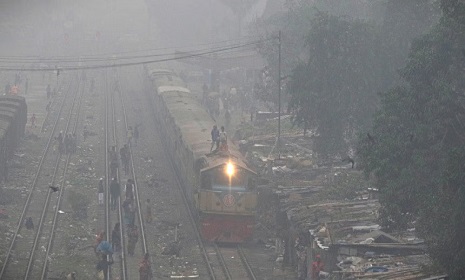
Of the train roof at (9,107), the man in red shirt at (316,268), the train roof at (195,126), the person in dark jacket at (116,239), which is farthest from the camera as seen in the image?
the train roof at (9,107)

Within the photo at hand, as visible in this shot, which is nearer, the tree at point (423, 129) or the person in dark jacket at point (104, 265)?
the tree at point (423, 129)

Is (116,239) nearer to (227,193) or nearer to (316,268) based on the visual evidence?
(227,193)

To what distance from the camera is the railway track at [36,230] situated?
25328mm

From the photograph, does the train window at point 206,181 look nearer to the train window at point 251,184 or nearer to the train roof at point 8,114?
the train window at point 251,184

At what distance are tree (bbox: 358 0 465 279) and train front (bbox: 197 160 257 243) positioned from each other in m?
4.85

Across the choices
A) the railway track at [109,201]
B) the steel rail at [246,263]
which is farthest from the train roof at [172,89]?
the steel rail at [246,263]

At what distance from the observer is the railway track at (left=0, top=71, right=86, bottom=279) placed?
83.1ft

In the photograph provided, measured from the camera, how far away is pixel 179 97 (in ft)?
148

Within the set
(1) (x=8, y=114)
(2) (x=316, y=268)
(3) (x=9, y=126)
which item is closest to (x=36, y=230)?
(3) (x=9, y=126)

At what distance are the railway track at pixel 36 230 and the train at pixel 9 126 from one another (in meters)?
1.27

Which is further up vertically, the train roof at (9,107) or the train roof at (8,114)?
the train roof at (9,107)

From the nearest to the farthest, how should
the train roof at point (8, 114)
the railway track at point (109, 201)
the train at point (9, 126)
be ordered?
the railway track at point (109, 201) → the train at point (9, 126) → the train roof at point (8, 114)

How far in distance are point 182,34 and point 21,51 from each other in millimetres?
14684

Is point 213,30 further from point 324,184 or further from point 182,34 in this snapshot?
point 324,184
